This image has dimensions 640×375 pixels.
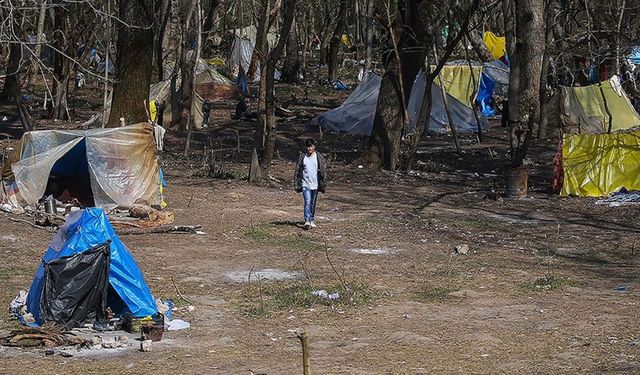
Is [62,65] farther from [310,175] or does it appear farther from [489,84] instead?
[310,175]

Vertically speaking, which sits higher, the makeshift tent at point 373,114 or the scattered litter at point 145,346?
the makeshift tent at point 373,114

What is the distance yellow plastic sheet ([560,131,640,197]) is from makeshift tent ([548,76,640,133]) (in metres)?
9.16

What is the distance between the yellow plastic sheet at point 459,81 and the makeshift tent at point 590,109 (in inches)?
162

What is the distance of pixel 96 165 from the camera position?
57.4ft

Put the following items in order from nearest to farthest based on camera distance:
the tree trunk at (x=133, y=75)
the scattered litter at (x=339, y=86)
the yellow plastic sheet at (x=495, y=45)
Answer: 1. the tree trunk at (x=133, y=75)
2. the scattered litter at (x=339, y=86)
3. the yellow plastic sheet at (x=495, y=45)

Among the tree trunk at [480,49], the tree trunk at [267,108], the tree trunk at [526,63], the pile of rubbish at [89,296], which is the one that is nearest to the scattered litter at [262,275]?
the pile of rubbish at [89,296]

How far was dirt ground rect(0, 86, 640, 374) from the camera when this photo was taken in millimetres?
9625

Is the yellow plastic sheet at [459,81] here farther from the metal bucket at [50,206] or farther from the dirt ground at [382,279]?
the metal bucket at [50,206]

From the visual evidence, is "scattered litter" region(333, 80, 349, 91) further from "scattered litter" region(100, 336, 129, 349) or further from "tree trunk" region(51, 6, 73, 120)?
"scattered litter" region(100, 336, 129, 349)

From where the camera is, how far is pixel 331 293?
1225cm

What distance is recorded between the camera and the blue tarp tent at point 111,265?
1057 cm

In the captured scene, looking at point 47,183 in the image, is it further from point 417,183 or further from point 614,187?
point 614,187

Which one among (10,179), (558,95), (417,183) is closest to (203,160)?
(417,183)

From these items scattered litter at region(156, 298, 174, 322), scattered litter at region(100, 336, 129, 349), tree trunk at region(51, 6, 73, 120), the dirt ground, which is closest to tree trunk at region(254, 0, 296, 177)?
the dirt ground
